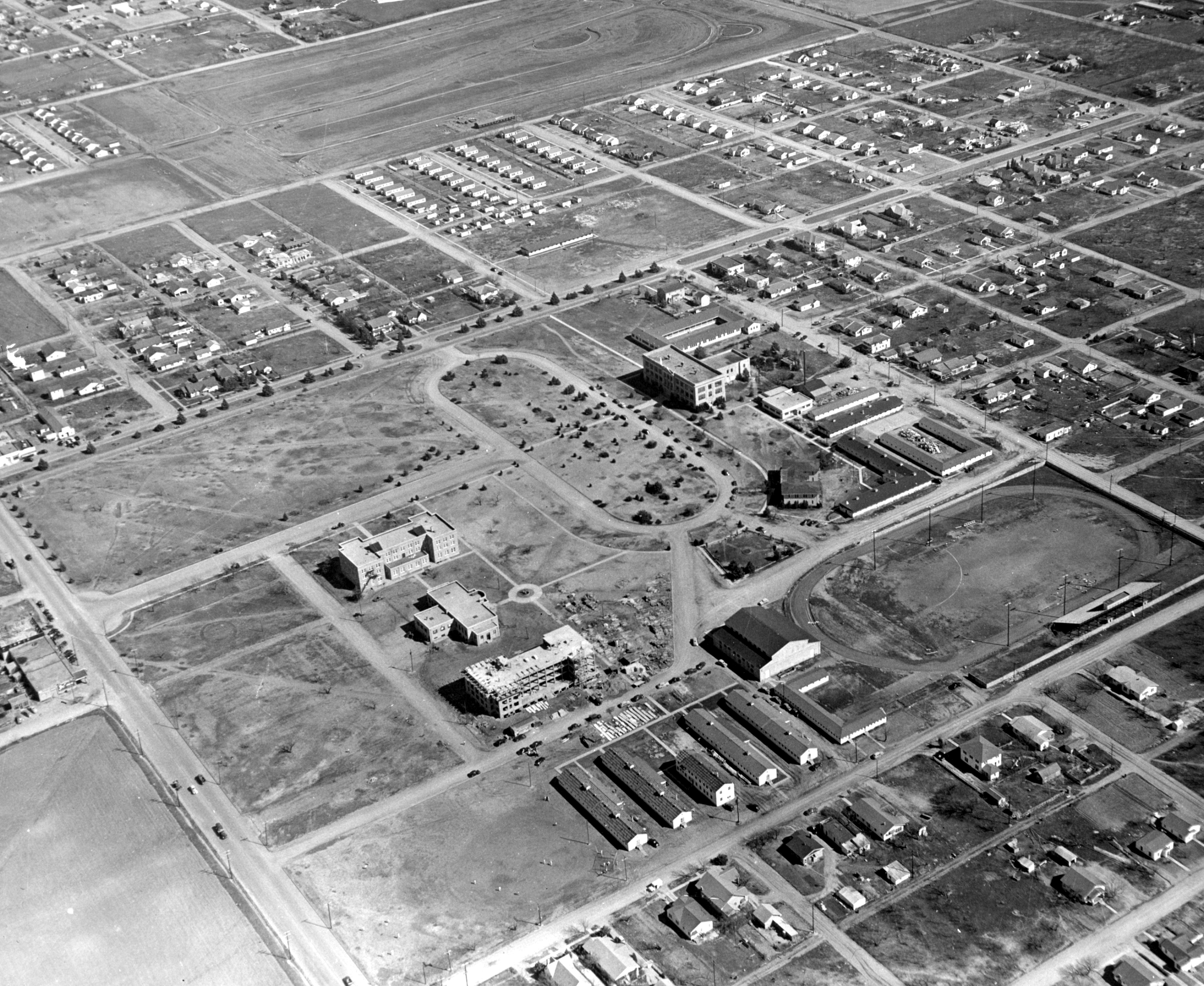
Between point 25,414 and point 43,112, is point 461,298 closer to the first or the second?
point 25,414

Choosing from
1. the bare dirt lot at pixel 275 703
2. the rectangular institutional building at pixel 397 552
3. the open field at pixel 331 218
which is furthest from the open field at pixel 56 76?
the rectangular institutional building at pixel 397 552

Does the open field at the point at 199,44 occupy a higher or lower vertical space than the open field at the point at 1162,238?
lower

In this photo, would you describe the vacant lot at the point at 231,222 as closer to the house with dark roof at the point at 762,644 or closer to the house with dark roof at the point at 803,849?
the house with dark roof at the point at 762,644

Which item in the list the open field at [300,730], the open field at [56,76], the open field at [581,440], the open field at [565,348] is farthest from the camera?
the open field at [56,76]

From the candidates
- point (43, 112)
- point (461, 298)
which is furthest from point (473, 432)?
point (43, 112)

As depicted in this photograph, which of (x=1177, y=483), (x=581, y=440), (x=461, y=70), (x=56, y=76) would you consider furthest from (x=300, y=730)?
(x=56, y=76)

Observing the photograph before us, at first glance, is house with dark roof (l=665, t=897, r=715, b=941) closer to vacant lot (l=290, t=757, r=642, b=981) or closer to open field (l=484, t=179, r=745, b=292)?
vacant lot (l=290, t=757, r=642, b=981)
